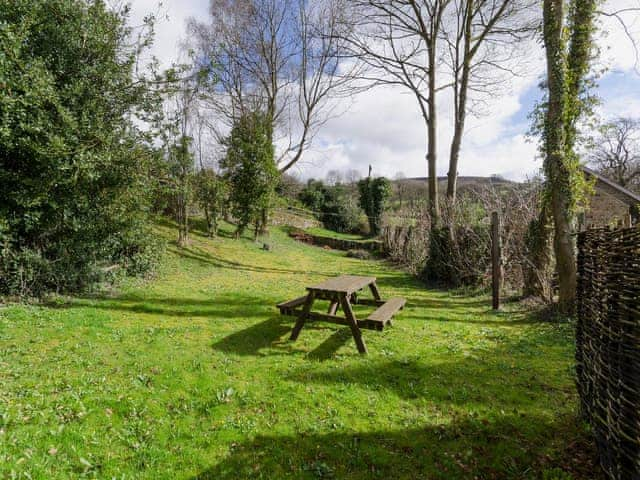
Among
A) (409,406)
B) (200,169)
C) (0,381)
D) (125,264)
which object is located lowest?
(409,406)

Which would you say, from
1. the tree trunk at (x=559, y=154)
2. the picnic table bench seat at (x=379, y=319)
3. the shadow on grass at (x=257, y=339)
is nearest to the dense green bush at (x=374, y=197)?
the tree trunk at (x=559, y=154)

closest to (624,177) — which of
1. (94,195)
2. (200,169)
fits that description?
(200,169)

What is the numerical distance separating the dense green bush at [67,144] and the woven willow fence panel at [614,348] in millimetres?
8515

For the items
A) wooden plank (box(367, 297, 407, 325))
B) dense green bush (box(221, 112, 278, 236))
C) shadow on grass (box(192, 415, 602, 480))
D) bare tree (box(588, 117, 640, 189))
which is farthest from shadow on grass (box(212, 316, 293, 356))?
bare tree (box(588, 117, 640, 189))

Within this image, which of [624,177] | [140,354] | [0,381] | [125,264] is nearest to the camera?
[0,381]

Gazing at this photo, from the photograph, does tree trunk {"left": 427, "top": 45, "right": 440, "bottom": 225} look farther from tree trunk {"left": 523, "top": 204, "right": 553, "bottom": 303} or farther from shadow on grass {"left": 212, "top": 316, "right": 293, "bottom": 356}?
shadow on grass {"left": 212, "top": 316, "right": 293, "bottom": 356}

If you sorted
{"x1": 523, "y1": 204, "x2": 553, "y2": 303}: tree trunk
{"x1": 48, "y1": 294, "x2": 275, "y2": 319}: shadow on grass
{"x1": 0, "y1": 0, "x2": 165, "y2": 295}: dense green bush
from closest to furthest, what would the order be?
1. {"x1": 0, "y1": 0, "x2": 165, "y2": 295}: dense green bush
2. {"x1": 48, "y1": 294, "x2": 275, "y2": 319}: shadow on grass
3. {"x1": 523, "y1": 204, "x2": 553, "y2": 303}: tree trunk

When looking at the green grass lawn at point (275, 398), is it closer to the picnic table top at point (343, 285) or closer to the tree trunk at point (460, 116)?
the picnic table top at point (343, 285)

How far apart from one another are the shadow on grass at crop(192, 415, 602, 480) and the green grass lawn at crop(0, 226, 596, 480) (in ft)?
0.04

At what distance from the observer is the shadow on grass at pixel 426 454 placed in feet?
8.71

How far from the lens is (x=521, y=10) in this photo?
1184 cm

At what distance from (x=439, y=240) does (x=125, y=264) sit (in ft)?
32.2

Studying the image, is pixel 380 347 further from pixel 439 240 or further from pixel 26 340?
pixel 439 240

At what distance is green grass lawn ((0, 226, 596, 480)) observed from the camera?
2730 millimetres
